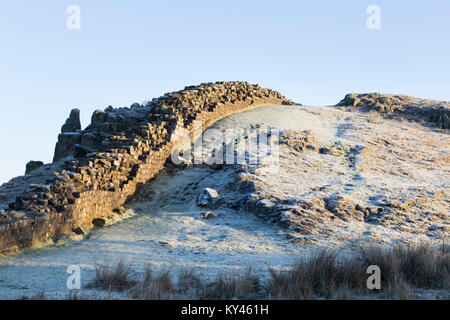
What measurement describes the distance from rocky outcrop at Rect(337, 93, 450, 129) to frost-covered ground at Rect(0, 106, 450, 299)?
5.40 m

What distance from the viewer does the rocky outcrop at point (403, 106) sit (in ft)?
62.6

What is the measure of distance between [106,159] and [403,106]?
52.7 feet

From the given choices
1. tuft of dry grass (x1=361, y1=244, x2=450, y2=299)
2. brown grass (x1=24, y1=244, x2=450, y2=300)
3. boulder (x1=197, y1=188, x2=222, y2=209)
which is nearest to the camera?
brown grass (x1=24, y1=244, x2=450, y2=300)

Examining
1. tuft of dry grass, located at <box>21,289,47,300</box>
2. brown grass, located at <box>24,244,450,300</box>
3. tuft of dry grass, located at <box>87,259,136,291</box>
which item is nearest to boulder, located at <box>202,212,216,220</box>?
brown grass, located at <box>24,244,450,300</box>

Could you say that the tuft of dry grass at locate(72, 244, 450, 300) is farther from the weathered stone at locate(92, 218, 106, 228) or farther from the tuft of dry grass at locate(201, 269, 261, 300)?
the weathered stone at locate(92, 218, 106, 228)

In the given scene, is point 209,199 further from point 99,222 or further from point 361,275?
point 361,275

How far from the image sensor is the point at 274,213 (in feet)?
29.7

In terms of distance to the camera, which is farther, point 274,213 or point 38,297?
point 274,213

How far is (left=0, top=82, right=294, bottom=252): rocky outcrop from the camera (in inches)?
306

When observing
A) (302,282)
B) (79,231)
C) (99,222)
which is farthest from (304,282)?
(99,222)

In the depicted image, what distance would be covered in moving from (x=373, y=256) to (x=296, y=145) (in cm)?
654

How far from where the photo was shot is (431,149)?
587 inches

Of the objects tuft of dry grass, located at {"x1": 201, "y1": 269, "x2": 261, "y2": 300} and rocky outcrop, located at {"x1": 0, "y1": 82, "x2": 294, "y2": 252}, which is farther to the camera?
rocky outcrop, located at {"x1": 0, "y1": 82, "x2": 294, "y2": 252}
